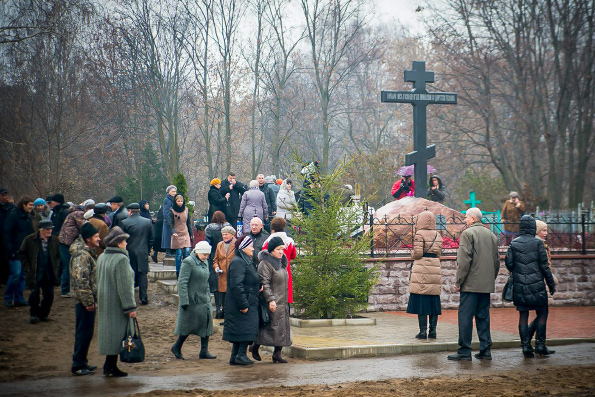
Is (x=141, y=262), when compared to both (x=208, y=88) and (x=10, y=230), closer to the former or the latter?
(x=10, y=230)

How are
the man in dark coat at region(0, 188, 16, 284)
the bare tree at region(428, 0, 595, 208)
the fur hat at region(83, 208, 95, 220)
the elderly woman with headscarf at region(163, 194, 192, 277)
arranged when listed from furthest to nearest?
the bare tree at region(428, 0, 595, 208)
the elderly woman with headscarf at region(163, 194, 192, 277)
the man in dark coat at region(0, 188, 16, 284)
the fur hat at region(83, 208, 95, 220)

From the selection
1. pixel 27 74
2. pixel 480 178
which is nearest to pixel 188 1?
pixel 27 74

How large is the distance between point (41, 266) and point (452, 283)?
8760mm

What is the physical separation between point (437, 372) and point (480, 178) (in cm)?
2516

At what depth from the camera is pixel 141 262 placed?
1484 cm

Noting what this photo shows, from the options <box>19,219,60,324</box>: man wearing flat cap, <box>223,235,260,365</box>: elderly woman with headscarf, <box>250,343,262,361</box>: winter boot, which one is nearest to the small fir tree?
<box>250,343,262,361</box>: winter boot

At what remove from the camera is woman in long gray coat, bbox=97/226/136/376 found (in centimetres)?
896

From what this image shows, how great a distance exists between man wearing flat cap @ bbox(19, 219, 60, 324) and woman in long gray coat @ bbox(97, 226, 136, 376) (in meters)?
4.09

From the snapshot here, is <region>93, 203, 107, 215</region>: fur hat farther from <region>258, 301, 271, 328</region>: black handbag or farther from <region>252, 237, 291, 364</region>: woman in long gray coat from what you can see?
<region>258, 301, 271, 328</region>: black handbag

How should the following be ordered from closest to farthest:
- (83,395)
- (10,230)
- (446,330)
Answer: (83,395) < (446,330) < (10,230)

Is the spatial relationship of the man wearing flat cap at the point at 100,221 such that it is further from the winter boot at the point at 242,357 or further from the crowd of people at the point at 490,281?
the crowd of people at the point at 490,281

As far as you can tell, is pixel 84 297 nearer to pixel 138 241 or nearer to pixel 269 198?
pixel 138 241

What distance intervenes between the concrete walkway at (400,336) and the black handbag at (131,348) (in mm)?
2516

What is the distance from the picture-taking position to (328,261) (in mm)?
13406
